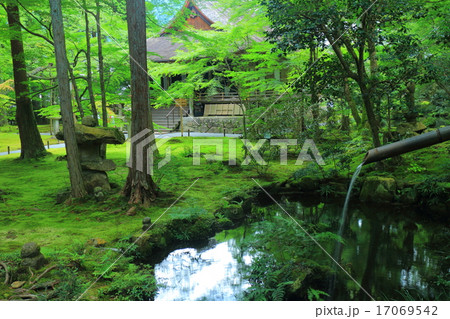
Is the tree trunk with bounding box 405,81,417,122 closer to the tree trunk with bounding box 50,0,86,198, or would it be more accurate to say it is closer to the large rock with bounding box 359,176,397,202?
the large rock with bounding box 359,176,397,202

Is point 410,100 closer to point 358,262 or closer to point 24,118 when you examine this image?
point 358,262

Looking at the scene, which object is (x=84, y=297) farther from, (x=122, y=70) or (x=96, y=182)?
(x=122, y=70)

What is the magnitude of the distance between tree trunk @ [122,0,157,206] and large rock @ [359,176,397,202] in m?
4.49

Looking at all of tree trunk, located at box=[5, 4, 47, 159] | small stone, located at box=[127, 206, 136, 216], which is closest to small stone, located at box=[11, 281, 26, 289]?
small stone, located at box=[127, 206, 136, 216]

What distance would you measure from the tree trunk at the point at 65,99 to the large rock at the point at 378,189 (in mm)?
5694

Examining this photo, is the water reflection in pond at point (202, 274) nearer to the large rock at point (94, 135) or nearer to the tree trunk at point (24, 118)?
the large rock at point (94, 135)

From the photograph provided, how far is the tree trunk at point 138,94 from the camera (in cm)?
607

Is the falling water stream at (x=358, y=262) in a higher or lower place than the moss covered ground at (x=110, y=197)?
lower

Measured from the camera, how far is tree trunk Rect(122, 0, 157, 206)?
6070 millimetres

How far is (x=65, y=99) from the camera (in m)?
6.12

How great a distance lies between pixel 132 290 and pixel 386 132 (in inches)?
293

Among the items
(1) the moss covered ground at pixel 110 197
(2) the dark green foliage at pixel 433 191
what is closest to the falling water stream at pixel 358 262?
(2) the dark green foliage at pixel 433 191
